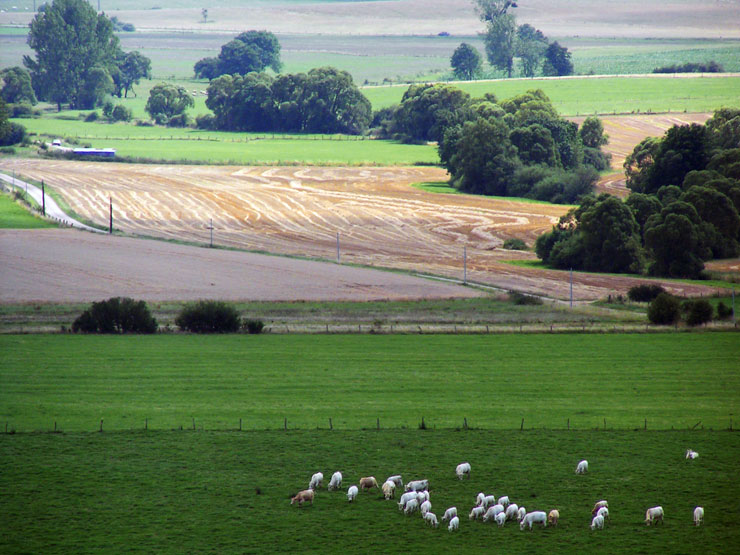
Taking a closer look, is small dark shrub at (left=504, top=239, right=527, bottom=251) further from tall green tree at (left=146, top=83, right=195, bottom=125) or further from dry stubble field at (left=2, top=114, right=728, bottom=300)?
tall green tree at (left=146, top=83, right=195, bottom=125)

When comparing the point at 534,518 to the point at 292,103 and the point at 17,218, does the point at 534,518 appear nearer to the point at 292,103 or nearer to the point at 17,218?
the point at 17,218

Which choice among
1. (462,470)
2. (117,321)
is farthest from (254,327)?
(462,470)

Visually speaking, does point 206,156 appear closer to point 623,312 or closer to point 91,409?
point 623,312

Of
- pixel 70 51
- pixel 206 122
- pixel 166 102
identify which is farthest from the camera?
pixel 166 102

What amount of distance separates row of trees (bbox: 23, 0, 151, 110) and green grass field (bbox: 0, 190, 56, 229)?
9070cm

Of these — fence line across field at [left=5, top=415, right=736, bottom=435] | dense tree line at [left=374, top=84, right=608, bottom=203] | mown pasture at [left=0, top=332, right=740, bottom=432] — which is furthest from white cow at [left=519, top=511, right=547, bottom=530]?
dense tree line at [left=374, top=84, right=608, bottom=203]

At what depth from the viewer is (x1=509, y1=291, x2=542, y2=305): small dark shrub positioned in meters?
66.6

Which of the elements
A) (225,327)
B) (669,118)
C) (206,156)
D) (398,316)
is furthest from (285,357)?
(669,118)

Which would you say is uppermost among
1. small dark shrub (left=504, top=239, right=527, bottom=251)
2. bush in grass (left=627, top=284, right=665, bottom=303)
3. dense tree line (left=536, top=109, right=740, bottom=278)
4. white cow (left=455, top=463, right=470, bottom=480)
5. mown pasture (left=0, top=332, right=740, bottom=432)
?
dense tree line (left=536, top=109, right=740, bottom=278)

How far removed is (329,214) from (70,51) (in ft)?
345

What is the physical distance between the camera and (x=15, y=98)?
19325 centimetres

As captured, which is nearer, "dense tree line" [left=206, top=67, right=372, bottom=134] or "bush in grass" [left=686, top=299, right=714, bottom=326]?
"bush in grass" [left=686, top=299, right=714, bottom=326]

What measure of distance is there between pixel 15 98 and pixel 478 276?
146 meters

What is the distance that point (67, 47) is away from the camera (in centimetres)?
19050
